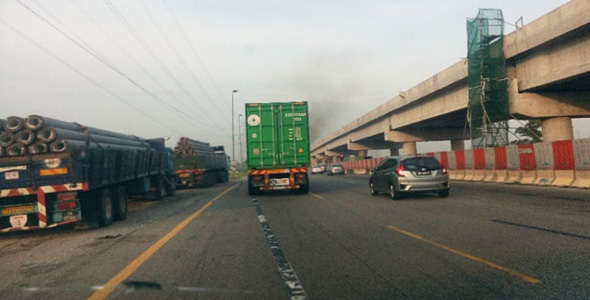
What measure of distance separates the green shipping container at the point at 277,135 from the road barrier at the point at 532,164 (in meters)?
9.32

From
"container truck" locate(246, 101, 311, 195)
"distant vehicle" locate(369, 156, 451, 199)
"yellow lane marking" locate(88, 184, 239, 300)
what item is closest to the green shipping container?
"container truck" locate(246, 101, 311, 195)

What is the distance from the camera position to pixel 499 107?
78.2 ft

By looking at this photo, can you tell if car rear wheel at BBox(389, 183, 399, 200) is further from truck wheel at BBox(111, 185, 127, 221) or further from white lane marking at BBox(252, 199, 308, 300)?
truck wheel at BBox(111, 185, 127, 221)

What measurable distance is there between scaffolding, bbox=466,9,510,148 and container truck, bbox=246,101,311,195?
10112 mm

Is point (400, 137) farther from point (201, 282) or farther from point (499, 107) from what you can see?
point (201, 282)

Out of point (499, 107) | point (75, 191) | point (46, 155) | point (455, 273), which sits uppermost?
point (499, 107)

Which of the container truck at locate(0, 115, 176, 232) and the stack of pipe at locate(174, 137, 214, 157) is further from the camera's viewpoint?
the stack of pipe at locate(174, 137, 214, 157)

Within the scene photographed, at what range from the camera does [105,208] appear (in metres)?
11.4

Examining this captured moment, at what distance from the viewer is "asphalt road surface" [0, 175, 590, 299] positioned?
4.84 m

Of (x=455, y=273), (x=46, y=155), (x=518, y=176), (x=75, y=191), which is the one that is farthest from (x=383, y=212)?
(x=518, y=176)

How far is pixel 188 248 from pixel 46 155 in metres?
4.75

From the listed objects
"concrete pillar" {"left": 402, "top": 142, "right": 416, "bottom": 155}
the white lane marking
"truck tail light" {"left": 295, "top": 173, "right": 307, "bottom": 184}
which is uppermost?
"concrete pillar" {"left": 402, "top": 142, "right": 416, "bottom": 155}

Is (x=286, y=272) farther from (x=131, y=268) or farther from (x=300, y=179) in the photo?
(x=300, y=179)

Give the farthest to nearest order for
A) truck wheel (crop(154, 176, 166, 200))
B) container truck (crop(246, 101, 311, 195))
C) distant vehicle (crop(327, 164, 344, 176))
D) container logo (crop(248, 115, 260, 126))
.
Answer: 1. distant vehicle (crop(327, 164, 344, 176))
2. truck wheel (crop(154, 176, 166, 200))
3. container logo (crop(248, 115, 260, 126))
4. container truck (crop(246, 101, 311, 195))
